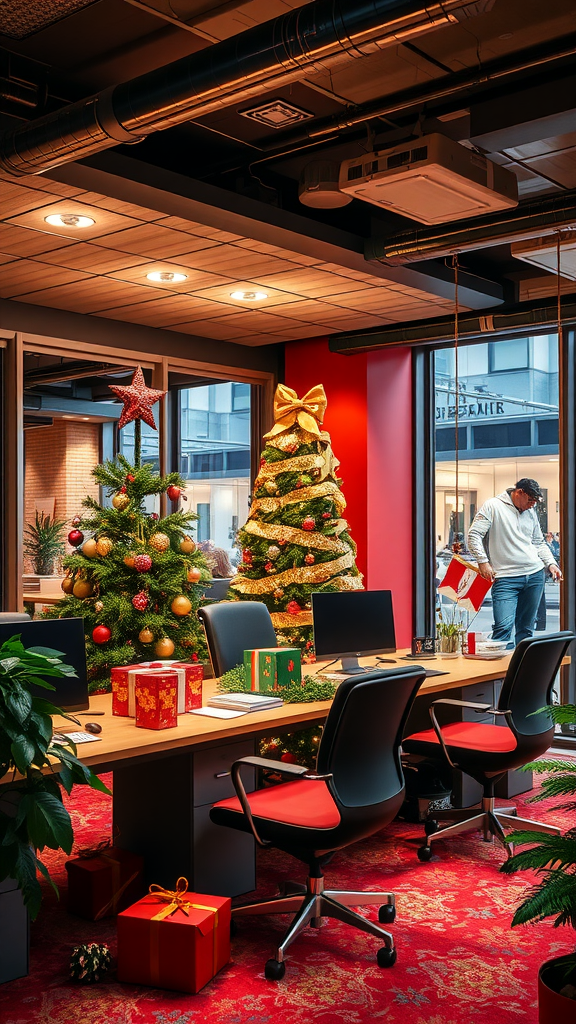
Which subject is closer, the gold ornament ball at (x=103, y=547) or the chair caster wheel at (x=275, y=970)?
the chair caster wheel at (x=275, y=970)

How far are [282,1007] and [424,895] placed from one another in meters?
1.12

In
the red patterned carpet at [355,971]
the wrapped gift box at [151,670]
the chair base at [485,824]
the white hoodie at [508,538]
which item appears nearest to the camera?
the red patterned carpet at [355,971]

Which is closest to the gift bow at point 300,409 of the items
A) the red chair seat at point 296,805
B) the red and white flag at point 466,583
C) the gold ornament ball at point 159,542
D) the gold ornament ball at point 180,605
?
the red and white flag at point 466,583

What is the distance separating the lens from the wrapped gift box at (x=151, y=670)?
146 inches

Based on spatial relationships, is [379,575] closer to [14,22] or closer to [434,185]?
[434,185]

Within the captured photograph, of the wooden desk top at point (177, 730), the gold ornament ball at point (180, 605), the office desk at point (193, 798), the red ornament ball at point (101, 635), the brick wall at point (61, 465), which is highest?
the brick wall at point (61, 465)

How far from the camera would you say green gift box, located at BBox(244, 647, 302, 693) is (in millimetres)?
4125

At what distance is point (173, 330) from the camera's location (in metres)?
7.09

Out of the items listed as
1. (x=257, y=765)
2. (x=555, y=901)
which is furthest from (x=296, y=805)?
(x=555, y=901)

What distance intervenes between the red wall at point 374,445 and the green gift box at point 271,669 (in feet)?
10.6

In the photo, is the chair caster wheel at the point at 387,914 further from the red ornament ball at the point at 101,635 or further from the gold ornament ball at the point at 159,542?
the gold ornament ball at the point at 159,542

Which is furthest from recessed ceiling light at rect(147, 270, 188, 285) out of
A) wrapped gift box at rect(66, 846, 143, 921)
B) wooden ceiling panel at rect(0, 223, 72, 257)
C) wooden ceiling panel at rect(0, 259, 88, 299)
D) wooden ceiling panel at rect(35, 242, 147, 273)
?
wrapped gift box at rect(66, 846, 143, 921)

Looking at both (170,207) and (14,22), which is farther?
(170,207)

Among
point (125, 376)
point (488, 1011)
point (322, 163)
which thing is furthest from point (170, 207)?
point (488, 1011)
